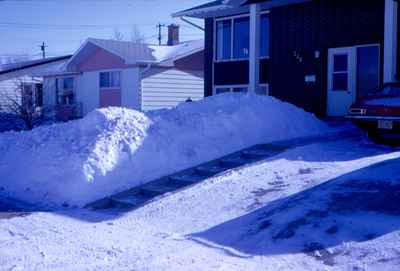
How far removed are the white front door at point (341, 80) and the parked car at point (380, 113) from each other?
4.29m

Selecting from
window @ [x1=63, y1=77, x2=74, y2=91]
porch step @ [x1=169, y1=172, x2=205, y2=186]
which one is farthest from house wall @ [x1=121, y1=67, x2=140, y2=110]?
porch step @ [x1=169, y1=172, x2=205, y2=186]

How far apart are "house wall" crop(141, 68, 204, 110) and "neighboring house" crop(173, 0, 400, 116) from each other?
5.79 meters

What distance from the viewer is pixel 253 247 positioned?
25.6 feet

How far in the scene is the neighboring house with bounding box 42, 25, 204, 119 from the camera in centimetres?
2772

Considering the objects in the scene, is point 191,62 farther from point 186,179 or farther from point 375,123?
point 186,179

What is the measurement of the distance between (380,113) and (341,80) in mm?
5843

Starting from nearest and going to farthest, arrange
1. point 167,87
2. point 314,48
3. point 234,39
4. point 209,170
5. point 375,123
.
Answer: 1. point 209,170
2. point 375,123
3. point 314,48
4. point 234,39
5. point 167,87

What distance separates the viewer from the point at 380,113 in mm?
12242

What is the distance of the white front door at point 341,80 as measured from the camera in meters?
17.4

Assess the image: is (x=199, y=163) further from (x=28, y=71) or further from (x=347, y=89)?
(x=28, y=71)

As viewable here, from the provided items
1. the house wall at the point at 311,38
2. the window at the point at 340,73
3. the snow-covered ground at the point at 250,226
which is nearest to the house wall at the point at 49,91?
the house wall at the point at 311,38

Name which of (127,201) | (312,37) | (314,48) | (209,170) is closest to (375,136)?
(209,170)

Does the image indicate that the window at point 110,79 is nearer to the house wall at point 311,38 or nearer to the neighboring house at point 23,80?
the neighboring house at point 23,80

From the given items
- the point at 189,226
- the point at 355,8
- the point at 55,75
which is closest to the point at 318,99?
the point at 355,8
